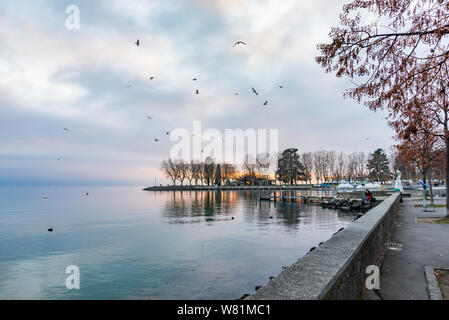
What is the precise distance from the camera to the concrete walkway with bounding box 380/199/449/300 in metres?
5.36

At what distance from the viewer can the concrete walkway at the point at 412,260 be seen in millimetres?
5355

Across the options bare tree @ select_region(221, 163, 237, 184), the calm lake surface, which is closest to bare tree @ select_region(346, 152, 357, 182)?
bare tree @ select_region(221, 163, 237, 184)

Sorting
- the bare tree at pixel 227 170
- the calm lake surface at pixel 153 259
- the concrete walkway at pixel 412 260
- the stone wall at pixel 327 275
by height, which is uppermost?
the bare tree at pixel 227 170

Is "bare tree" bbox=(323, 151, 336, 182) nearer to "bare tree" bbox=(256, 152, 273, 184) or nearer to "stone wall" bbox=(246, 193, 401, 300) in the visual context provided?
"bare tree" bbox=(256, 152, 273, 184)

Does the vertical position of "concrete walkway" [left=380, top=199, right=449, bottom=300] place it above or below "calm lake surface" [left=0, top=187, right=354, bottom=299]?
above

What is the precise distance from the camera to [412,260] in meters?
7.38

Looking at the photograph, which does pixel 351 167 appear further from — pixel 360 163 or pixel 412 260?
pixel 412 260

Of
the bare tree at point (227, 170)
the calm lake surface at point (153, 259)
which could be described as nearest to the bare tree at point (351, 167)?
the bare tree at point (227, 170)

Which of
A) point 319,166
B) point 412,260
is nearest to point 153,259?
point 412,260

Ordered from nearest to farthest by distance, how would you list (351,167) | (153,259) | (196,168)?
(153,259) → (351,167) → (196,168)

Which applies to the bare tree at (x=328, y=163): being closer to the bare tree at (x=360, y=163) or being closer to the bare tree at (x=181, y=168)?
the bare tree at (x=360, y=163)

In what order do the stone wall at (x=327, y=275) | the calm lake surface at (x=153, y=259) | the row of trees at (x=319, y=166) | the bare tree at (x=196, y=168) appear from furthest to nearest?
the bare tree at (x=196, y=168), the row of trees at (x=319, y=166), the calm lake surface at (x=153, y=259), the stone wall at (x=327, y=275)

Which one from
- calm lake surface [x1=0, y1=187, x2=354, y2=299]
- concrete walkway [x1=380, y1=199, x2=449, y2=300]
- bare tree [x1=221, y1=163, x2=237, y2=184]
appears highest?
bare tree [x1=221, y1=163, x2=237, y2=184]
